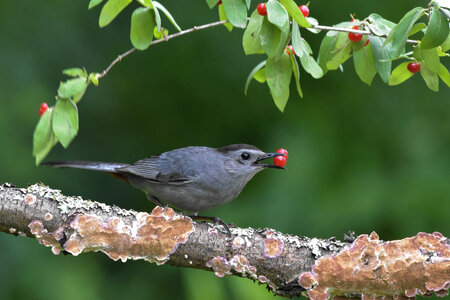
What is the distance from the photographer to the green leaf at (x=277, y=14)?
2217 millimetres

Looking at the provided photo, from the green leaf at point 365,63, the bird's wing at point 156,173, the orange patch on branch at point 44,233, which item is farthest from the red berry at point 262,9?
the bird's wing at point 156,173

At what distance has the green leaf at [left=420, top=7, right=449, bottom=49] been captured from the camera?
2266 mm

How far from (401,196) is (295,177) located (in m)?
0.96

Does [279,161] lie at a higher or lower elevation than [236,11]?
lower

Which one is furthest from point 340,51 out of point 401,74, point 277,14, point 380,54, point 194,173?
point 194,173

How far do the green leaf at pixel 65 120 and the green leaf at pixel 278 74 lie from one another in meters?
0.79

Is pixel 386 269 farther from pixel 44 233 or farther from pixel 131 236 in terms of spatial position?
pixel 44 233

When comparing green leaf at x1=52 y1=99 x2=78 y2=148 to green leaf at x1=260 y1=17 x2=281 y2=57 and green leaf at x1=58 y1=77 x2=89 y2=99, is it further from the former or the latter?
green leaf at x1=260 y1=17 x2=281 y2=57

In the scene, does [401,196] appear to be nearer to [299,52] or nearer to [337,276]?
[337,276]

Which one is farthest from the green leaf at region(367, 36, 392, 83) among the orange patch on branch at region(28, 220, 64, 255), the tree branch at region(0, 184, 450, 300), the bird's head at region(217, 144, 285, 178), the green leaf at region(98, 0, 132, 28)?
the orange patch on branch at region(28, 220, 64, 255)

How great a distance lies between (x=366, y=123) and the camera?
6.01m

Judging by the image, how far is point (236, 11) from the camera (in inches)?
92.5

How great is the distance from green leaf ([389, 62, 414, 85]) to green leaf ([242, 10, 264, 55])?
0.82 meters

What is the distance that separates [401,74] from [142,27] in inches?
49.4
